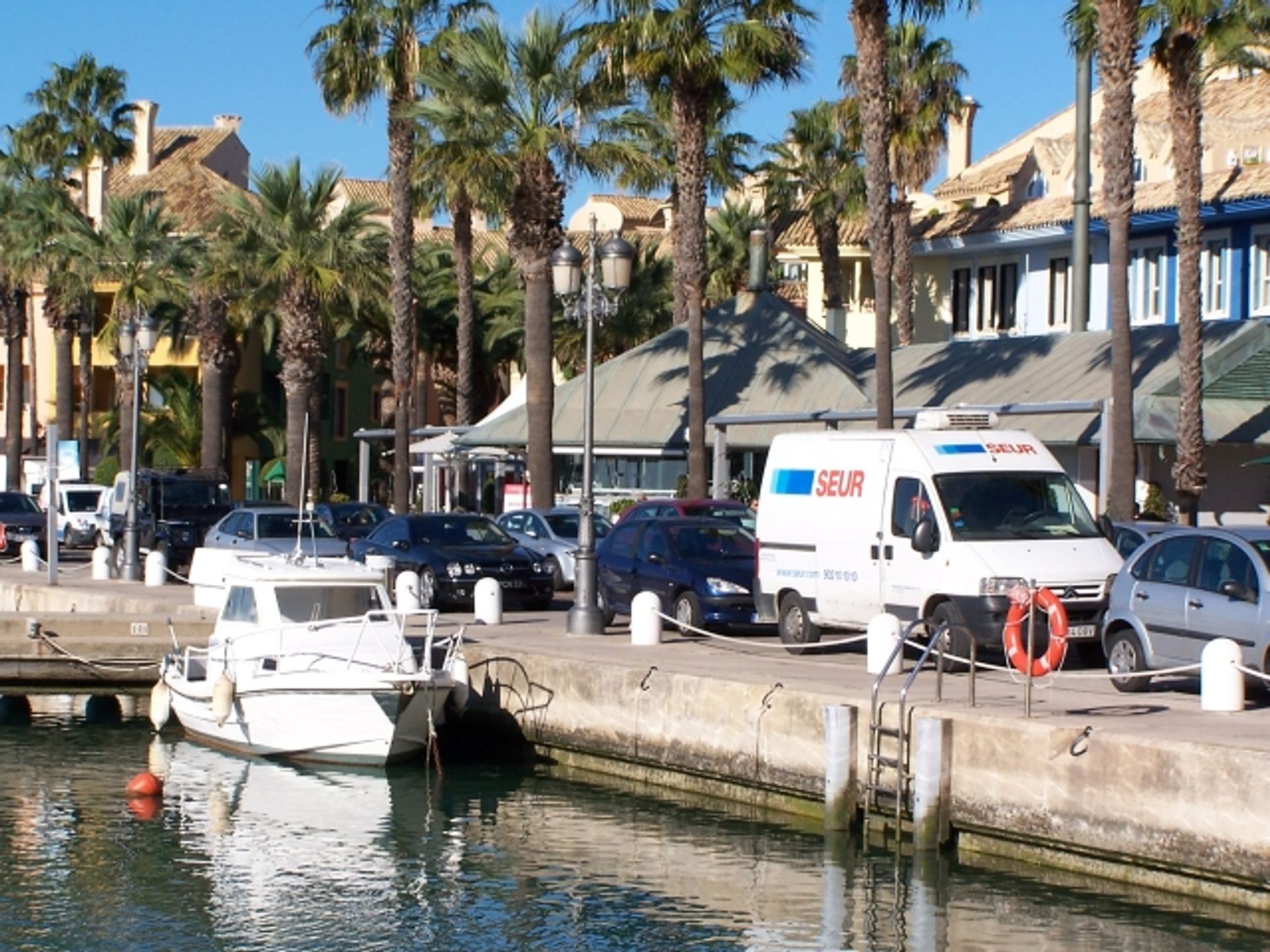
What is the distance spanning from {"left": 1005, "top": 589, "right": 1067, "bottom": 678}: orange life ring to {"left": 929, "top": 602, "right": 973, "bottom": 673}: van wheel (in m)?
2.45

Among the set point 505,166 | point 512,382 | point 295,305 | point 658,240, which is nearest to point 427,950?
point 505,166

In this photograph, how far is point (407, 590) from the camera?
24578 mm

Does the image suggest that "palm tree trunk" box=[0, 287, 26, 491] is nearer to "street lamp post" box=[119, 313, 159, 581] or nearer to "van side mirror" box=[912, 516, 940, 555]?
"street lamp post" box=[119, 313, 159, 581]

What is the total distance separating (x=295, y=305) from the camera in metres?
52.0

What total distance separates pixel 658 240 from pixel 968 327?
19.2m

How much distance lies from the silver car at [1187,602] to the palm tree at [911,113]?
31.2 m

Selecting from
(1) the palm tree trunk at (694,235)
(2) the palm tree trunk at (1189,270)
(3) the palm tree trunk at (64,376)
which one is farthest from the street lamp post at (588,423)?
(3) the palm tree trunk at (64,376)

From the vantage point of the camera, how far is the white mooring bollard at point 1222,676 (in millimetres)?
16906

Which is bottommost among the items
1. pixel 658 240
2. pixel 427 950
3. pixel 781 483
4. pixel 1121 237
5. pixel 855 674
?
pixel 427 950

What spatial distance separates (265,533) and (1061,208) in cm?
2267

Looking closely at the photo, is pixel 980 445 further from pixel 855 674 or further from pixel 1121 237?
pixel 1121 237

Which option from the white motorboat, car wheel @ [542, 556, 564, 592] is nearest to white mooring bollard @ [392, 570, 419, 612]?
the white motorboat

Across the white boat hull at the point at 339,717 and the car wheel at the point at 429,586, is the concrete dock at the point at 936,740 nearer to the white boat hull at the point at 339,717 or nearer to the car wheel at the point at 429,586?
the white boat hull at the point at 339,717

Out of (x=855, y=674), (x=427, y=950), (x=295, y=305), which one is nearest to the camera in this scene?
(x=427, y=950)
